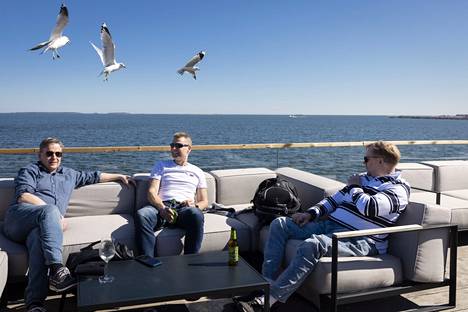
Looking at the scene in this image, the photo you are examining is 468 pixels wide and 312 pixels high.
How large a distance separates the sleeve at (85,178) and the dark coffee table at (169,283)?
1.20m

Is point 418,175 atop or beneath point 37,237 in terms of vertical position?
atop

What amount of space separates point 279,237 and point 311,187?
892mm

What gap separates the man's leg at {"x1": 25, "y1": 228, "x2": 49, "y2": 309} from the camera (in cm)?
212

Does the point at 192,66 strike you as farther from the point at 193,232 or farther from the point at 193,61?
the point at 193,232

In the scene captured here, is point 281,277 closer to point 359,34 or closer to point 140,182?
point 140,182

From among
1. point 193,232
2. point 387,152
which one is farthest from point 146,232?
point 387,152

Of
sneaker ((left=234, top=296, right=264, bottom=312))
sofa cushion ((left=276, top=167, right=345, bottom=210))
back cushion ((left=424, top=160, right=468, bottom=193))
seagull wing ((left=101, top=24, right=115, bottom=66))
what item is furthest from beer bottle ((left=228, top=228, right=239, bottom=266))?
back cushion ((left=424, top=160, right=468, bottom=193))

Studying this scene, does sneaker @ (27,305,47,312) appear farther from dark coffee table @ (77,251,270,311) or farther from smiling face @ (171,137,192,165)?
smiling face @ (171,137,192,165)

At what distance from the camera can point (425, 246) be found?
7.36 ft

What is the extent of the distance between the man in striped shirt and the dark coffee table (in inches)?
10.6

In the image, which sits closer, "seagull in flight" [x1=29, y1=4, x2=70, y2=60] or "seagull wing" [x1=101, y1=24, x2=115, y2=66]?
"seagull in flight" [x1=29, y1=4, x2=70, y2=60]

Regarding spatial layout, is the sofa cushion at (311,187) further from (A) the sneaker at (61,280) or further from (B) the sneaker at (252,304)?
(A) the sneaker at (61,280)

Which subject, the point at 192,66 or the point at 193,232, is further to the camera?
the point at 192,66

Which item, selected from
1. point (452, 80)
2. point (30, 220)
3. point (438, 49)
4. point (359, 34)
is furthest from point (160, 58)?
point (452, 80)
